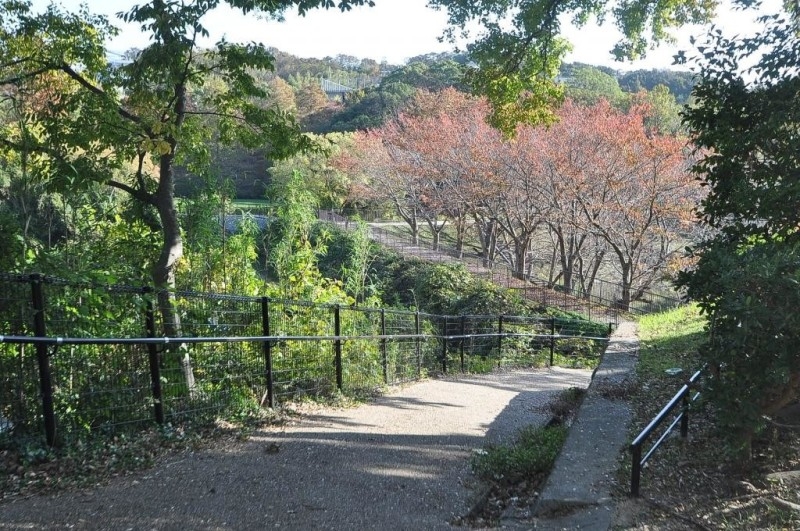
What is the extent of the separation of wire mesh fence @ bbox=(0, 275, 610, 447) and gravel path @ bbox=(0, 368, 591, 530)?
2.14ft

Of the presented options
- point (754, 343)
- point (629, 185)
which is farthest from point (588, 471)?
point (629, 185)

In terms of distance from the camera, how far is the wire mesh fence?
4.43 meters

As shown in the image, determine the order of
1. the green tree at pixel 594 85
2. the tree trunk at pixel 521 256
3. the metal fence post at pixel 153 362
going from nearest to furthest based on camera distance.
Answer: the metal fence post at pixel 153 362
the tree trunk at pixel 521 256
the green tree at pixel 594 85

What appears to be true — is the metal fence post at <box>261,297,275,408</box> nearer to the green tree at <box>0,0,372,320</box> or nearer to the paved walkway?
the green tree at <box>0,0,372,320</box>

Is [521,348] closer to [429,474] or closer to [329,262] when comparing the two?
[429,474]

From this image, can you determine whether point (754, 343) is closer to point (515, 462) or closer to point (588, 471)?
point (588, 471)

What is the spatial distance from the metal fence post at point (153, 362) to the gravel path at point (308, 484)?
0.59 meters

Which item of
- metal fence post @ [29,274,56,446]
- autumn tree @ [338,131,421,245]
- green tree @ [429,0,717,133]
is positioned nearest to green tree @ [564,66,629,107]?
autumn tree @ [338,131,421,245]

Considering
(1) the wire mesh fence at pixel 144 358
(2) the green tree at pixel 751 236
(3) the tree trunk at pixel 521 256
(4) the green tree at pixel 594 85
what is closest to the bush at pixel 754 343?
(2) the green tree at pixel 751 236

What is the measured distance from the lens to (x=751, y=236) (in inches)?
223

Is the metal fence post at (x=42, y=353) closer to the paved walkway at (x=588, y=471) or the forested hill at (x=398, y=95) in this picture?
the paved walkway at (x=588, y=471)

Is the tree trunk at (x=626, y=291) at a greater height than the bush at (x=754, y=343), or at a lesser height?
lesser

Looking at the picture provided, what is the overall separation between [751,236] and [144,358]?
5.37 meters

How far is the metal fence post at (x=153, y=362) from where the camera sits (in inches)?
208
